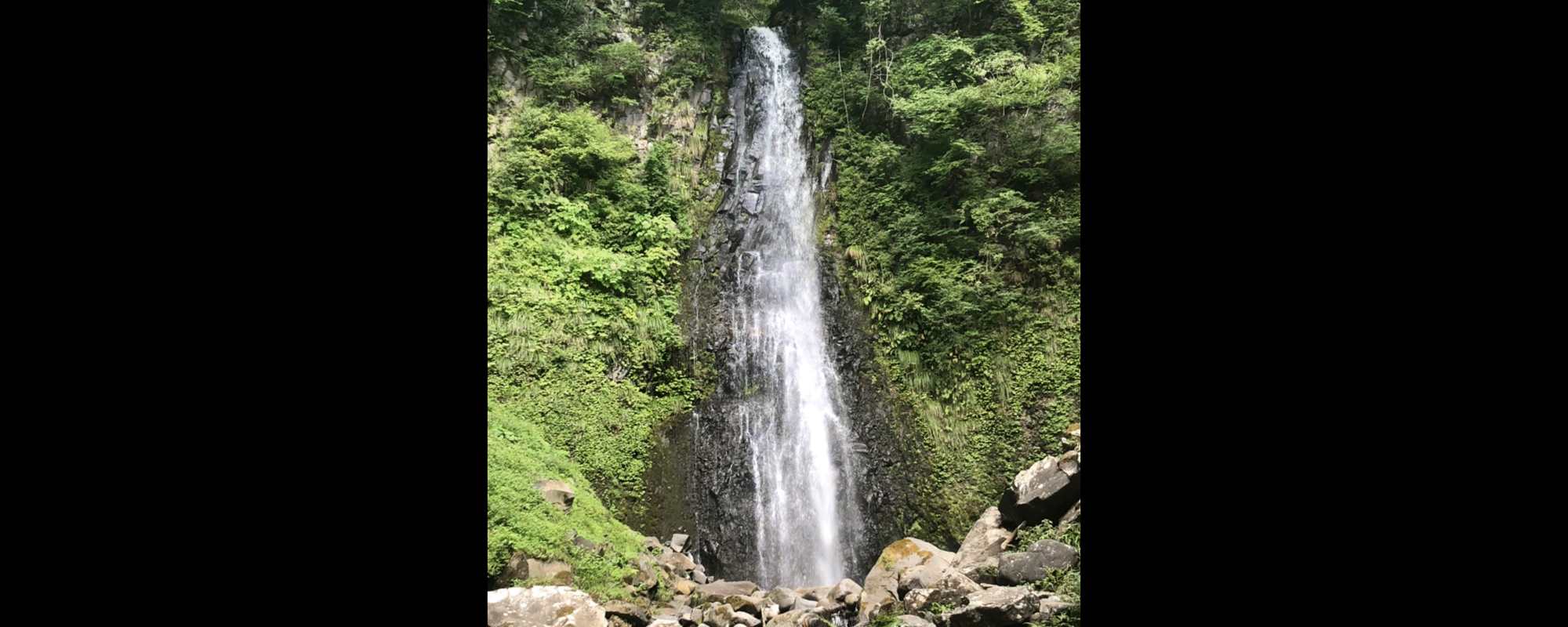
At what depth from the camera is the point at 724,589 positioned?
742cm

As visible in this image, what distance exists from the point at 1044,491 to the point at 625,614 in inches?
138

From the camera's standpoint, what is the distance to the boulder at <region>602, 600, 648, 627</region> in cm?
593

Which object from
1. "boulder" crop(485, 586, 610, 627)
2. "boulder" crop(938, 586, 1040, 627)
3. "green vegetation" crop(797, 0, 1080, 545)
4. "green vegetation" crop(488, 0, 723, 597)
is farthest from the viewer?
"green vegetation" crop(488, 0, 723, 597)

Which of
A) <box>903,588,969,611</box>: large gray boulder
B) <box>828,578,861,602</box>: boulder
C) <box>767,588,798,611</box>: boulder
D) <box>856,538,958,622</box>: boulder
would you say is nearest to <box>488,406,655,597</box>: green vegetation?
<box>767,588,798,611</box>: boulder

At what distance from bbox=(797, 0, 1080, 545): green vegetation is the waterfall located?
68cm

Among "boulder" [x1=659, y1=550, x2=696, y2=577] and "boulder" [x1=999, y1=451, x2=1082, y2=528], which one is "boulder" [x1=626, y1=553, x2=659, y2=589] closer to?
"boulder" [x1=659, y1=550, x2=696, y2=577]

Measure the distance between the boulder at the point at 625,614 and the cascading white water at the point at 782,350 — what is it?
87.7 inches

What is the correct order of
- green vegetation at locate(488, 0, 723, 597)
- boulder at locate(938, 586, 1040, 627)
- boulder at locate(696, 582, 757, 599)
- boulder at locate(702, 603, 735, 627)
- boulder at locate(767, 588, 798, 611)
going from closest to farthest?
boulder at locate(938, 586, 1040, 627) → boulder at locate(702, 603, 735, 627) → boulder at locate(696, 582, 757, 599) → boulder at locate(767, 588, 798, 611) → green vegetation at locate(488, 0, 723, 597)

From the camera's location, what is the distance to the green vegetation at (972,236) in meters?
8.02

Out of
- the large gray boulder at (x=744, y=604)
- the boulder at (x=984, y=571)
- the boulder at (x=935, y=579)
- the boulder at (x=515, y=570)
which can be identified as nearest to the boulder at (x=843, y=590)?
the boulder at (x=935, y=579)

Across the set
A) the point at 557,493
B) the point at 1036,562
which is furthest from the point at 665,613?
the point at 1036,562

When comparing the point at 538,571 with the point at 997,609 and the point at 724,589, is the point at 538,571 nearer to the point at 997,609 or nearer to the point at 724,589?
the point at 724,589

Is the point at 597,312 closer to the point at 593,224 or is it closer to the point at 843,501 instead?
the point at 593,224
